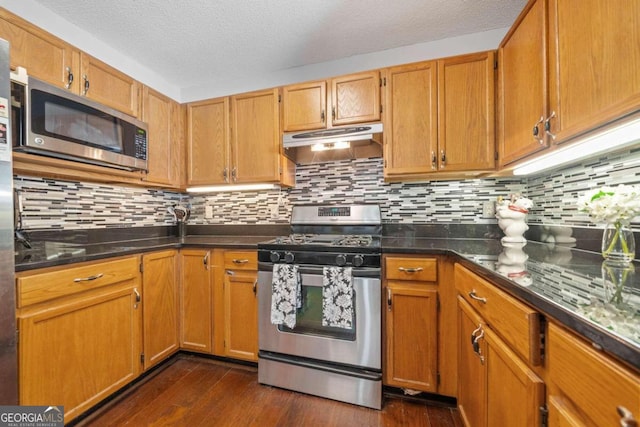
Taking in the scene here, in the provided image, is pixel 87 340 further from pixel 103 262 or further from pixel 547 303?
pixel 547 303

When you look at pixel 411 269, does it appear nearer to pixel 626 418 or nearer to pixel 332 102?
pixel 626 418

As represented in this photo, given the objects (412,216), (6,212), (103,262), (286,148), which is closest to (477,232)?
(412,216)

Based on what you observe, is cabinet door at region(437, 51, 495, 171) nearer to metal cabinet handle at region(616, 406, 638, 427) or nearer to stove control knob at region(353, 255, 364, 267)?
stove control knob at region(353, 255, 364, 267)

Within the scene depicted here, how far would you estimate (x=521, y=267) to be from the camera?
38.4 inches

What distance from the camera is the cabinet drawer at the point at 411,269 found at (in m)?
1.53

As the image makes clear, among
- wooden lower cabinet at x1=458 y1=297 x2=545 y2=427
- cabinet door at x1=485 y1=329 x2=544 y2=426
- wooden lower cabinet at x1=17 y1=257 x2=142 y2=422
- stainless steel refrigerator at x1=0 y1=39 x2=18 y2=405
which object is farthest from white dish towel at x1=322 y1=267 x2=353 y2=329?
stainless steel refrigerator at x1=0 y1=39 x2=18 y2=405

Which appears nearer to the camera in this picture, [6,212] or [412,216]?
[6,212]

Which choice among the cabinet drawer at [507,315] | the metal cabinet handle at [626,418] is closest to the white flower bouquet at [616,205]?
the cabinet drawer at [507,315]

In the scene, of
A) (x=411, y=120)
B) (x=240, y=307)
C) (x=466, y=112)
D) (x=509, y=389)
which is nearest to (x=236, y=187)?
(x=240, y=307)

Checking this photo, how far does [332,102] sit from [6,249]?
190cm

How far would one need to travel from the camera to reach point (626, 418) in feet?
1.39

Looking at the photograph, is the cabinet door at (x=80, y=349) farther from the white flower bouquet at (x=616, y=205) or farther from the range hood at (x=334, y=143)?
the white flower bouquet at (x=616, y=205)

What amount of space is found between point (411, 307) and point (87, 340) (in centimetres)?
181

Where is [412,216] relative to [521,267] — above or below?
above
